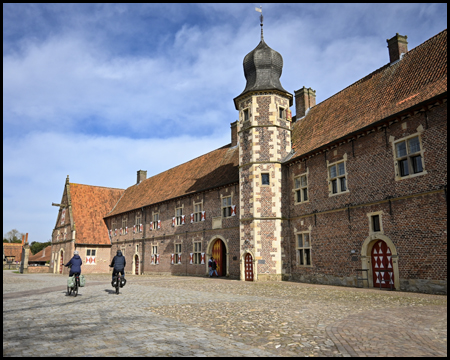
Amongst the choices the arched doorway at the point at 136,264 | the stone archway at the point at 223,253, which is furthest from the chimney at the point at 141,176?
the stone archway at the point at 223,253

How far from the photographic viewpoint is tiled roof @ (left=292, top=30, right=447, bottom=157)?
1377cm

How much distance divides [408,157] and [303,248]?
6872 mm

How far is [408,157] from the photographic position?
13.1 metres

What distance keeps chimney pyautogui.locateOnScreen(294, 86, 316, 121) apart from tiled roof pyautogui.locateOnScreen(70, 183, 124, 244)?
76.9ft

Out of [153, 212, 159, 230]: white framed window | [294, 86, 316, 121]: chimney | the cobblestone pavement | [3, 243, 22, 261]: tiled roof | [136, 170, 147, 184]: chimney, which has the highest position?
[294, 86, 316, 121]: chimney

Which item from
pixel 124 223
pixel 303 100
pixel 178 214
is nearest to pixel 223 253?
pixel 178 214

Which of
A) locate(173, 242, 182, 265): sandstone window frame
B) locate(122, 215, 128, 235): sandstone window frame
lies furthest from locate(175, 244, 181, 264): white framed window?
locate(122, 215, 128, 235): sandstone window frame

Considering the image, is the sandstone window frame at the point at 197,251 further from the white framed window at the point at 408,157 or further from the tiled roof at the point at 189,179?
the white framed window at the point at 408,157

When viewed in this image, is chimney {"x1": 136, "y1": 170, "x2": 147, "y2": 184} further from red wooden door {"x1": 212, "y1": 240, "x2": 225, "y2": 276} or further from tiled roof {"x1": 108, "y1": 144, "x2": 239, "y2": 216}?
red wooden door {"x1": 212, "y1": 240, "x2": 225, "y2": 276}

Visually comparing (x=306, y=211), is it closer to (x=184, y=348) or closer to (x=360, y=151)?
(x=360, y=151)

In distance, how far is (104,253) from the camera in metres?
35.7

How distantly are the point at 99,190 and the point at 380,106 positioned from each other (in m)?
32.8

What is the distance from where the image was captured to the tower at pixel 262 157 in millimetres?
18781

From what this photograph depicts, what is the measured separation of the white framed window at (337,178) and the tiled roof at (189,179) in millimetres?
6435
